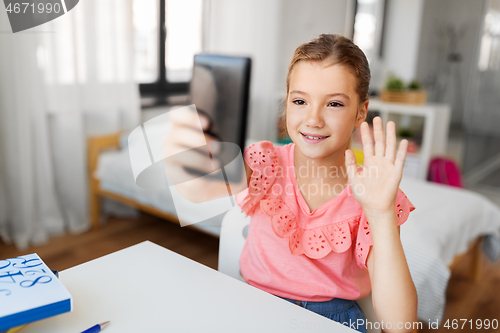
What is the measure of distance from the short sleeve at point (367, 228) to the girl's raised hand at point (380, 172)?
0.32ft

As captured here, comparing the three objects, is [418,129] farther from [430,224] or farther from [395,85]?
[430,224]

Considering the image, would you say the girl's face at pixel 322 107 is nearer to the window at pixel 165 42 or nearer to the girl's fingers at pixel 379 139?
the girl's fingers at pixel 379 139

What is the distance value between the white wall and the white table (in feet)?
6.56

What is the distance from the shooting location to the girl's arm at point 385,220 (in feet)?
1.63

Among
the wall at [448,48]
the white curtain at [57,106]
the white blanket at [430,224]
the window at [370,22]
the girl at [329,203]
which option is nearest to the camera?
the girl at [329,203]

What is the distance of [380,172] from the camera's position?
499mm

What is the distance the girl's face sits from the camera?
0.55m

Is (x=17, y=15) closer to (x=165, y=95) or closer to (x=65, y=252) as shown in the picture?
(x=65, y=252)

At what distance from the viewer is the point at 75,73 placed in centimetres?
190

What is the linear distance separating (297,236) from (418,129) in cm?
225

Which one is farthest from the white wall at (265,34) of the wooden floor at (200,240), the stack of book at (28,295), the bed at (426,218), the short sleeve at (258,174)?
the stack of book at (28,295)

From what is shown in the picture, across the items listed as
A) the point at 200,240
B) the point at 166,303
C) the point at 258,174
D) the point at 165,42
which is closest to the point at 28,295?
the point at 166,303

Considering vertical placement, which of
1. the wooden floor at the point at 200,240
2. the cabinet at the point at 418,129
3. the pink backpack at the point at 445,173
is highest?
the cabinet at the point at 418,129

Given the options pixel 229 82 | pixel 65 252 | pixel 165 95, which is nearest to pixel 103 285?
pixel 229 82
